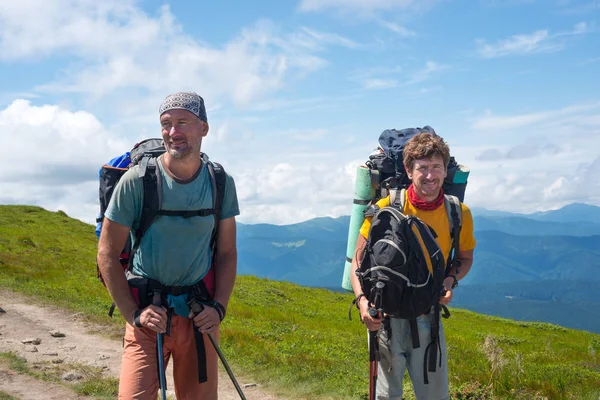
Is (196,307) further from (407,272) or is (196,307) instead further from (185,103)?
(407,272)

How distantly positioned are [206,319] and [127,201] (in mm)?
1042

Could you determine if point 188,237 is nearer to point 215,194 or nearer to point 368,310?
point 215,194

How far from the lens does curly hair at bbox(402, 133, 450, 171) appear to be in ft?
14.9

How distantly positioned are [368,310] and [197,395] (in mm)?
1517

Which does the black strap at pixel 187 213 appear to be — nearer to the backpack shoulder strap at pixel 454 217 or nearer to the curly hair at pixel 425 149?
the curly hair at pixel 425 149

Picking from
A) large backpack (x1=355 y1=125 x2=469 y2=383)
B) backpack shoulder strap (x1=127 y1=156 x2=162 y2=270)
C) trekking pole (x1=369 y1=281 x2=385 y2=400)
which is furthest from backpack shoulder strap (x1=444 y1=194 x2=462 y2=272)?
backpack shoulder strap (x1=127 y1=156 x2=162 y2=270)

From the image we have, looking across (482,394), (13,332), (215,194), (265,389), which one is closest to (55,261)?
(13,332)

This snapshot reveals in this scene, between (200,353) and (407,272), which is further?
(407,272)

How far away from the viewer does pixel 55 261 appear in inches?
901

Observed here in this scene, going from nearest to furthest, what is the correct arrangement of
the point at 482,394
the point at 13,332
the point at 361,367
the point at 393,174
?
the point at 393,174, the point at 482,394, the point at 361,367, the point at 13,332

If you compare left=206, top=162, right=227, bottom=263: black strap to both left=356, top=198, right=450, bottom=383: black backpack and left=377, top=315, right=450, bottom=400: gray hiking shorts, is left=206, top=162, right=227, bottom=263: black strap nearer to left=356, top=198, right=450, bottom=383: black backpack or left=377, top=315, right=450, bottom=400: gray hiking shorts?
left=356, top=198, right=450, bottom=383: black backpack

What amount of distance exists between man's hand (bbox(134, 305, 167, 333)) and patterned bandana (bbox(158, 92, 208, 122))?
142cm

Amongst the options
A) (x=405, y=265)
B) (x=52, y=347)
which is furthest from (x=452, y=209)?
(x=52, y=347)

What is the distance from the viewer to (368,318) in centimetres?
447
